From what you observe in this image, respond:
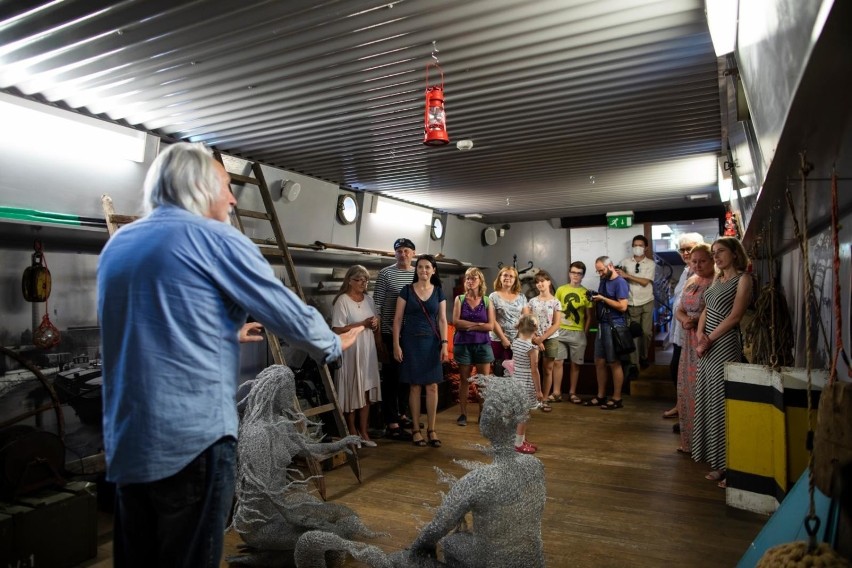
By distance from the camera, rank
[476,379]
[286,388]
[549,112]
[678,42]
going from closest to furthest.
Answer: [476,379] < [286,388] < [678,42] < [549,112]

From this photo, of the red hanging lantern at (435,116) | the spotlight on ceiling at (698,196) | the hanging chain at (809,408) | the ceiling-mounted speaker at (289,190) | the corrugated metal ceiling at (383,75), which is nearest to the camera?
the hanging chain at (809,408)

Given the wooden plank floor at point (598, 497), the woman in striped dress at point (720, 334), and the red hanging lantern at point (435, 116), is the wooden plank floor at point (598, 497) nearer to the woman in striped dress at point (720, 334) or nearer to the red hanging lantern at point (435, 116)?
the woman in striped dress at point (720, 334)

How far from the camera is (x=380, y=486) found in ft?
12.2

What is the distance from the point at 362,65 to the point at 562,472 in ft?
10.3

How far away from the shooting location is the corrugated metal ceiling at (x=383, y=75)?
9.00ft

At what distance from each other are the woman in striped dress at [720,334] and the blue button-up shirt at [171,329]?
328 cm

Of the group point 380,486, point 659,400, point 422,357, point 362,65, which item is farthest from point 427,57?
point 659,400

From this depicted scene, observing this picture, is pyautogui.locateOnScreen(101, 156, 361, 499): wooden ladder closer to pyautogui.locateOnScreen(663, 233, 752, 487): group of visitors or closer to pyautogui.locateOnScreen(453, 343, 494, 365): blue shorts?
pyautogui.locateOnScreen(453, 343, 494, 365): blue shorts

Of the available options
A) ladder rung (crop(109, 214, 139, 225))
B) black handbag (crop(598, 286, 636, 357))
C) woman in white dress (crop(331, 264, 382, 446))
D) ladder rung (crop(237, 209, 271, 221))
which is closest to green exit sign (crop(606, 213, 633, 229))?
black handbag (crop(598, 286, 636, 357))

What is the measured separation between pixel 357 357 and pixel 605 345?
120 inches

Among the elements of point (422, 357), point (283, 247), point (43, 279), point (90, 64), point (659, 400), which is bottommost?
point (659, 400)

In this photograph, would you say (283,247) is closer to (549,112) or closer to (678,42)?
(549,112)

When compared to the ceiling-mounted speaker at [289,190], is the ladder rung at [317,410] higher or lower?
lower

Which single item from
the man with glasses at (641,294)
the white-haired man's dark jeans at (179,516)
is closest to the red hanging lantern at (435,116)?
the white-haired man's dark jeans at (179,516)
